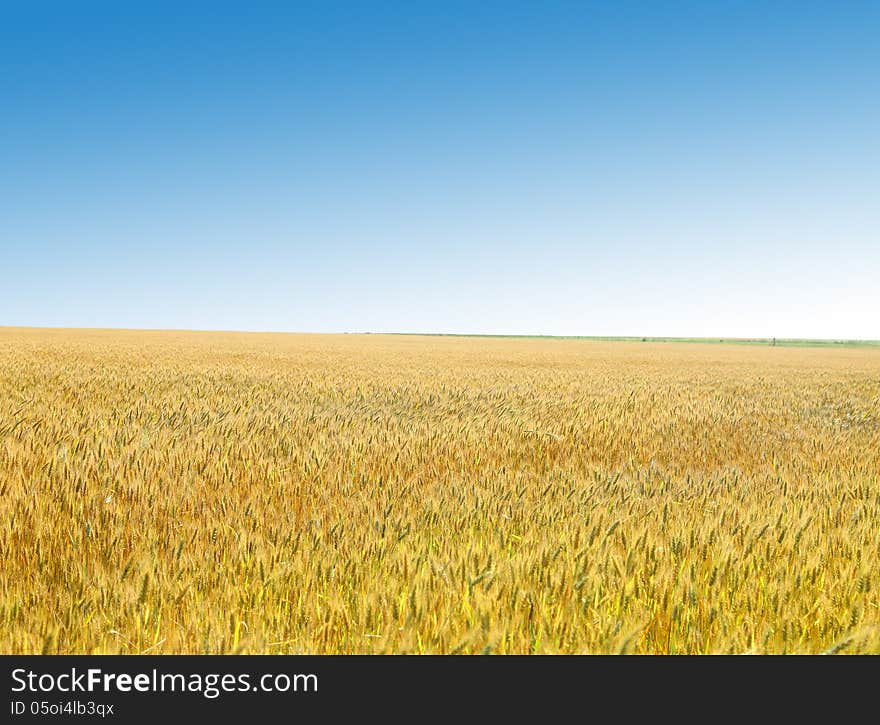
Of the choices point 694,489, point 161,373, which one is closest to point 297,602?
point 694,489

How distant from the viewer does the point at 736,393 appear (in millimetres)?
12500

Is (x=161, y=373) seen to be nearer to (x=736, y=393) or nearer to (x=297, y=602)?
(x=297, y=602)

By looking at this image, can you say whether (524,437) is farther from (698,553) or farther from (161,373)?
(161,373)

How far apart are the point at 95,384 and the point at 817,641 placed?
389 inches

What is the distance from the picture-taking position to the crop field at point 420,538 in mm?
1812

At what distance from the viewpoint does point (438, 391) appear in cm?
1042

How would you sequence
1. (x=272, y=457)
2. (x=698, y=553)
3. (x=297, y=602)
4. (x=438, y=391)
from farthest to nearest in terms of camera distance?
(x=438, y=391) < (x=272, y=457) < (x=698, y=553) < (x=297, y=602)

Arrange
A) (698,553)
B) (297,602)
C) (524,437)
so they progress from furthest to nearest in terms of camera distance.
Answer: (524,437) → (698,553) → (297,602)

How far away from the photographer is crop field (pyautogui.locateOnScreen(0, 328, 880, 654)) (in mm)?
1812

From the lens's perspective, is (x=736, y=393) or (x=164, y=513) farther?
(x=736, y=393)

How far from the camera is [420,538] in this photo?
2.61 m

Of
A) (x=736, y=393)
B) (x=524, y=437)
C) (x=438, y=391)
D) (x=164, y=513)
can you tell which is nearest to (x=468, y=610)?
(x=164, y=513)
